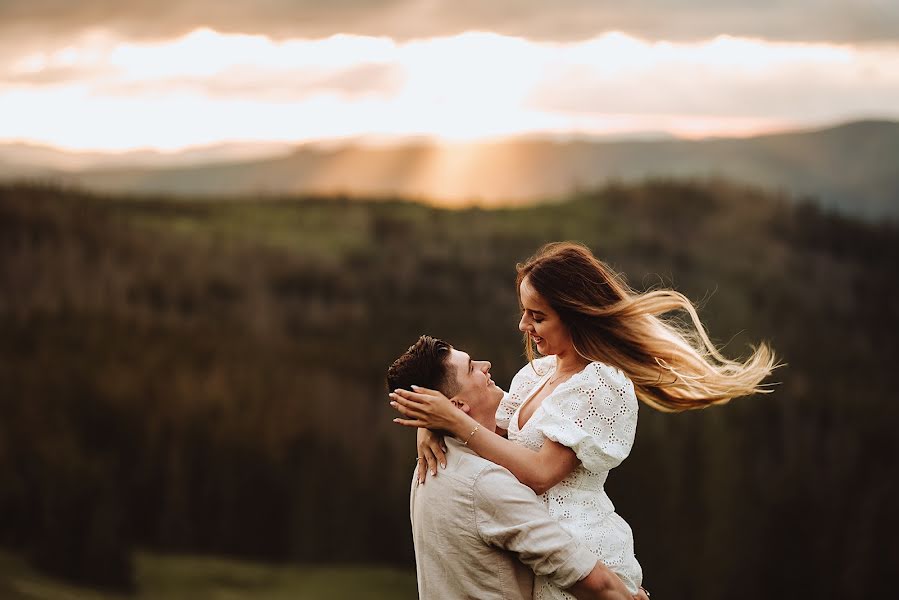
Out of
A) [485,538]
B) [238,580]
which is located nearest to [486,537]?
[485,538]

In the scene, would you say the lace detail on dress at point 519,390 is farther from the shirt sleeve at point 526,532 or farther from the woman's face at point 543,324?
the shirt sleeve at point 526,532

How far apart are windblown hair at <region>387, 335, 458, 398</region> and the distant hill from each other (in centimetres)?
2660

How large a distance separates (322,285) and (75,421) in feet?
34.9

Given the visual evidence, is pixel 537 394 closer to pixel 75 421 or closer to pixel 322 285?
pixel 75 421

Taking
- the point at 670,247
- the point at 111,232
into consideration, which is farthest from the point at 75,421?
the point at 670,247

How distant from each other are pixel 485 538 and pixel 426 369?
482 millimetres

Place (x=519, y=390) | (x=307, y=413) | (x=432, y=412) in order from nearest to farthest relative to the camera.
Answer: (x=432, y=412)
(x=519, y=390)
(x=307, y=413)

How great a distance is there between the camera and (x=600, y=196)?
35719 millimetres

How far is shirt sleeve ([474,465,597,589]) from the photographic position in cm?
270

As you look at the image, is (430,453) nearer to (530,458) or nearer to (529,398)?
(530,458)

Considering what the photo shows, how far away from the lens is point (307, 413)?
19.6 meters

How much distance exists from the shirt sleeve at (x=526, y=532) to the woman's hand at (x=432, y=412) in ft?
0.51

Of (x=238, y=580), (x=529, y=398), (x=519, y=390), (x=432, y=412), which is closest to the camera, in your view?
(x=432, y=412)

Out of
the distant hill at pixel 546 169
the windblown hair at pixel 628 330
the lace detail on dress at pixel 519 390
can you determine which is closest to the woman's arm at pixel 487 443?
the windblown hair at pixel 628 330
